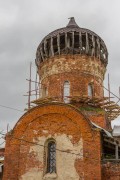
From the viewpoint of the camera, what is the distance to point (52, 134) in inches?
731

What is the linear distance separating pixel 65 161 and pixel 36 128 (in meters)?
2.60

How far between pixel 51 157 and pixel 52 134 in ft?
4.12

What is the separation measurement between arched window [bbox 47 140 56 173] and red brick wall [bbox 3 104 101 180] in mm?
450

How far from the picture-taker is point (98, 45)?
2541 centimetres

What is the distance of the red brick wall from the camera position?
17375 millimetres

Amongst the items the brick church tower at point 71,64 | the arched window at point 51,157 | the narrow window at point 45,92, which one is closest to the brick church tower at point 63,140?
the arched window at point 51,157

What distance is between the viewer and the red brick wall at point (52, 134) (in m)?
17.4

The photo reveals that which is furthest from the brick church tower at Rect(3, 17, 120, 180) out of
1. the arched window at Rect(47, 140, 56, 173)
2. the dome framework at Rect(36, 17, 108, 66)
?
the dome framework at Rect(36, 17, 108, 66)

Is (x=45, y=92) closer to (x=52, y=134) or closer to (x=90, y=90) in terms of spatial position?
(x=90, y=90)

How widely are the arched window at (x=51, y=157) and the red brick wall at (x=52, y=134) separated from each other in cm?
45

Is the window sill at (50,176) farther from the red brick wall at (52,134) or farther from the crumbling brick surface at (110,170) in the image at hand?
the crumbling brick surface at (110,170)

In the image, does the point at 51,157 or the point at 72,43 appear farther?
the point at 72,43

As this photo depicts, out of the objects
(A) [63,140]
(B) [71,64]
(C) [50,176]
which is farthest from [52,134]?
(B) [71,64]

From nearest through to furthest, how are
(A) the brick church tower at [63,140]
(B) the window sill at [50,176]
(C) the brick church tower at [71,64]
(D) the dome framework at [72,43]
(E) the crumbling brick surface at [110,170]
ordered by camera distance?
(E) the crumbling brick surface at [110,170], (A) the brick church tower at [63,140], (B) the window sill at [50,176], (C) the brick church tower at [71,64], (D) the dome framework at [72,43]
